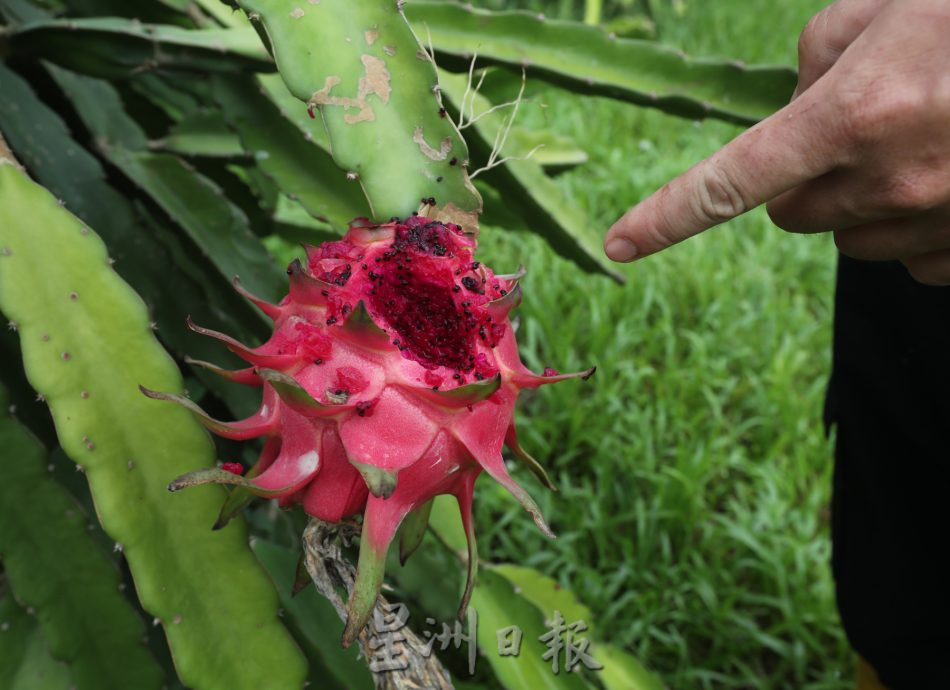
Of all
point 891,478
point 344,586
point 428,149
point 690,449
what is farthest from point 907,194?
point 690,449

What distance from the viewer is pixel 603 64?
1368 mm

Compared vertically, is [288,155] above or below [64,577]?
above

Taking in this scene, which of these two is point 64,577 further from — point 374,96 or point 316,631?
point 374,96

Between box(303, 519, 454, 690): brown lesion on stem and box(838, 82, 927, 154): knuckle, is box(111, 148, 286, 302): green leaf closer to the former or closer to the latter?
box(303, 519, 454, 690): brown lesion on stem

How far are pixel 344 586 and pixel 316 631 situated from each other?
11.2 inches

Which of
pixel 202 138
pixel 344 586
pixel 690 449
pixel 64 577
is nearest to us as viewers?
pixel 344 586

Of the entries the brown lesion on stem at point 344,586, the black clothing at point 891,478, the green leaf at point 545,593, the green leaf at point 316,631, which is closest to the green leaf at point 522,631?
the green leaf at point 545,593

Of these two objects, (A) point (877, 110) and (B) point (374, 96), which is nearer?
(A) point (877, 110)

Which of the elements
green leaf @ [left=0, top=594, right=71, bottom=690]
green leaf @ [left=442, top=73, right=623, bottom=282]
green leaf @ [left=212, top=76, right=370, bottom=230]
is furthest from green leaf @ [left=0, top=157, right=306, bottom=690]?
green leaf @ [left=442, top=73, right=623, bottom=282]

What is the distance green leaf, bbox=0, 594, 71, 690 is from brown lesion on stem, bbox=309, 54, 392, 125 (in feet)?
2.02

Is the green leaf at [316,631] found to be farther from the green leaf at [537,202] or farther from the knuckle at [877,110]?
the knuckle at [877,110]

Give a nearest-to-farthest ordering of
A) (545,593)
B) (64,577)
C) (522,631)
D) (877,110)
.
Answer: (877,110), (64,577), (522,631), (545,593)

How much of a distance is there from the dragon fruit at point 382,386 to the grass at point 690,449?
1.02 meters

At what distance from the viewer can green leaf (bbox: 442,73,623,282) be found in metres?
1.32
